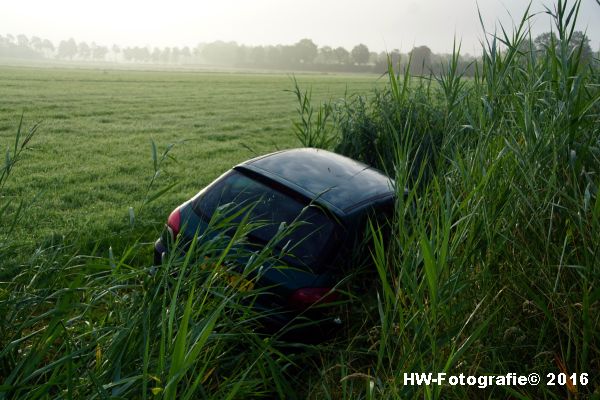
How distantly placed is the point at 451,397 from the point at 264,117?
775 inches

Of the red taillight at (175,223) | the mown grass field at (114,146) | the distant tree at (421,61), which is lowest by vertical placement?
the mown grass field at (114,146)

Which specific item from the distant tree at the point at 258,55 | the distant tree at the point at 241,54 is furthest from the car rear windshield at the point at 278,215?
the distant tree at the point at 241,54

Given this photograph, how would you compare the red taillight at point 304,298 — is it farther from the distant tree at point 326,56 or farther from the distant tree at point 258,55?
the distant tree at point 258,55

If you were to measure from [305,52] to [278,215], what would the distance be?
512 ft

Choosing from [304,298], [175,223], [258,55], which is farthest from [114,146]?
[258,55]

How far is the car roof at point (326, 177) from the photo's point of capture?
3.76 meters

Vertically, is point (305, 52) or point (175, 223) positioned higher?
point (305, 52)

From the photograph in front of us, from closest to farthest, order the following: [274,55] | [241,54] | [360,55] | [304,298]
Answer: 1. [304,298]
2. [360,55]
3. [274,55]
4. [241,54]

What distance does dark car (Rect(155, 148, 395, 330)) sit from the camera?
3.25 meters

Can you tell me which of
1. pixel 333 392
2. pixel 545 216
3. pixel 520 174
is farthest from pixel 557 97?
pixel 333 392

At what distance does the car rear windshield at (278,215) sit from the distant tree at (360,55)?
436ft

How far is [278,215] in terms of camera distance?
3.52 meters

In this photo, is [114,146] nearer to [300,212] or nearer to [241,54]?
[300,212]

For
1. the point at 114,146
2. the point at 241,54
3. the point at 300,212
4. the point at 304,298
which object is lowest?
→ the point at 114,146
